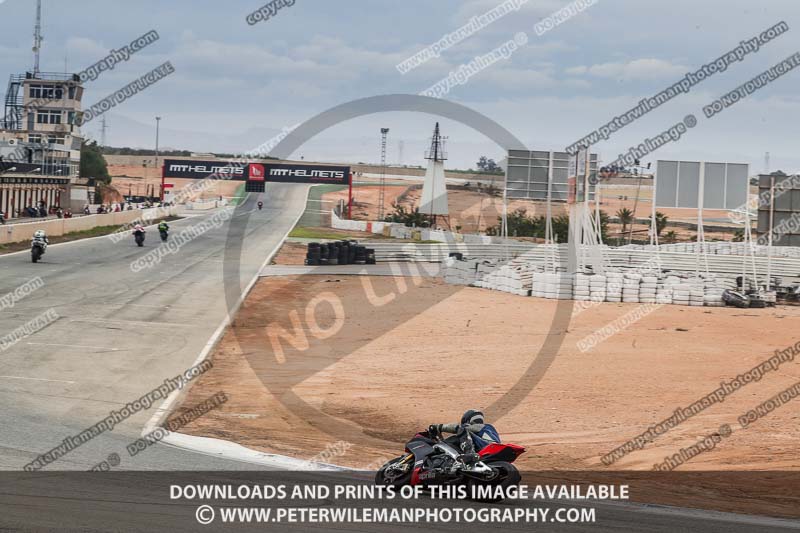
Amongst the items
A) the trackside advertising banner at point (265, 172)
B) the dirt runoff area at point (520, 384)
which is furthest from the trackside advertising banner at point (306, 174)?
the dirt runoff area at point (520, 384)

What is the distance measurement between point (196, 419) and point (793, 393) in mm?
11125

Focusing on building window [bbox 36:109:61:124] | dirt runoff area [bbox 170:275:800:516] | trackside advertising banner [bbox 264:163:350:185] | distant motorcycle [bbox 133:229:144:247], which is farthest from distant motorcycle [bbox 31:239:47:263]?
building window [bbox 36:109:61:124]

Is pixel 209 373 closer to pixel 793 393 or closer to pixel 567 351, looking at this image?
pixel 567 351

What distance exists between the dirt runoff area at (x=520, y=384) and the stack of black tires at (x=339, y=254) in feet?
47.5

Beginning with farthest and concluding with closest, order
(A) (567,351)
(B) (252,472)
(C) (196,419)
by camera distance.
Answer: (A) (567,351) → (C) (196,419) → (B) (252,472)

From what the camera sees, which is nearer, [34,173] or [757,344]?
[757,344]

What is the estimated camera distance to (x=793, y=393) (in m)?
17.5

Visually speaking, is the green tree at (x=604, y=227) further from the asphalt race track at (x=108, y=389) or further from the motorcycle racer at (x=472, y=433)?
the motorcycle racer at (x=472, y=433)

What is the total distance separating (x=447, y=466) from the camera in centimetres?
1005

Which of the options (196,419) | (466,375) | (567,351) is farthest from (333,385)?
(567,351)

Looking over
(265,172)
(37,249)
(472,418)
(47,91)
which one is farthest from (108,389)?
(47,91)

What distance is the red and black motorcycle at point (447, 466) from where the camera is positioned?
32.4 feet

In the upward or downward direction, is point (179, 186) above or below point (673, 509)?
above

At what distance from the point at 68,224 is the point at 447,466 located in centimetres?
4818
